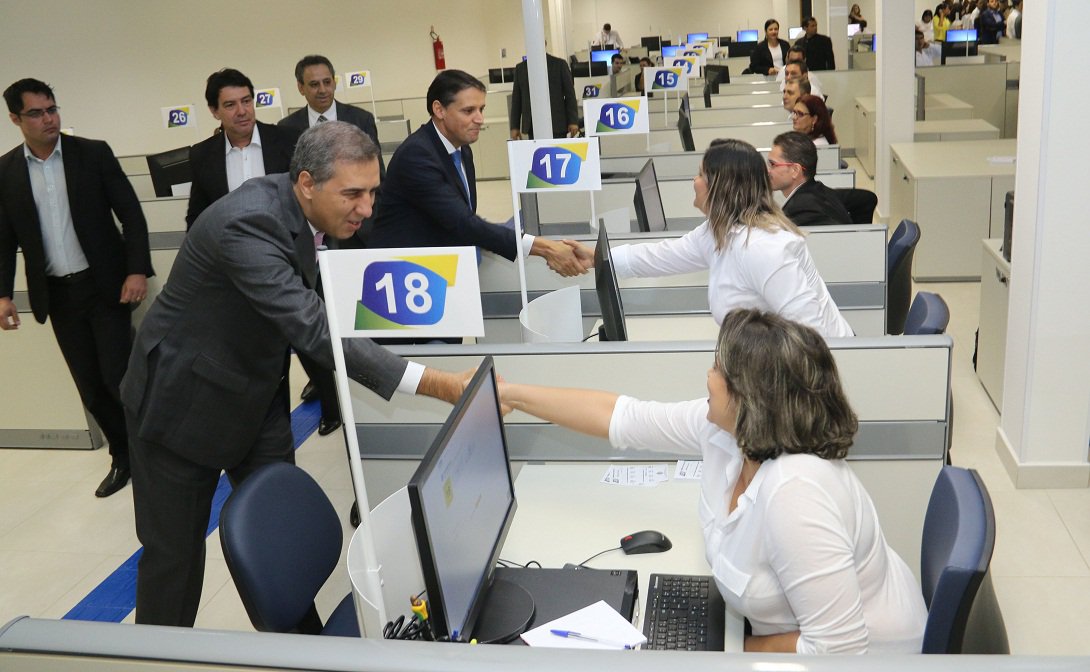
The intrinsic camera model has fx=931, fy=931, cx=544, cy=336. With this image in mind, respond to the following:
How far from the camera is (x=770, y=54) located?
12.6 metres

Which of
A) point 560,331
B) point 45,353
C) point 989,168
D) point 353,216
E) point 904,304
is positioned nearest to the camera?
point 353,216

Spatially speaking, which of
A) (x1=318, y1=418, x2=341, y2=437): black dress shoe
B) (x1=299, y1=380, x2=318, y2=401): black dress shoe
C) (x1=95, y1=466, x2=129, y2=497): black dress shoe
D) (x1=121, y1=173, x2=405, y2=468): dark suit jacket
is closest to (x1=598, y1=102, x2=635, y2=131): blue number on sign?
(x1=299, y1=380, x2=318, y2=401): black dress shoe

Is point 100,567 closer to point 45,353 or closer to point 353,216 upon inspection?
point 45,353

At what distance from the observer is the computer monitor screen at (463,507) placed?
139 centimetres

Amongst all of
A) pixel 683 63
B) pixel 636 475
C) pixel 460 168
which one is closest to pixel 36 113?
pixel 460 168

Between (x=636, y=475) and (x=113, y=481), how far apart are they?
2.59m

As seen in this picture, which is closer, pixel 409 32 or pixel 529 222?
pixel 529 222

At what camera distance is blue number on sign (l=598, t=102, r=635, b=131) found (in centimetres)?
531

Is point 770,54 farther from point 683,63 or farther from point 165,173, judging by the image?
point 165,173

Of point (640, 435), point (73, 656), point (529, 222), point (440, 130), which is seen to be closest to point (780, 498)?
point (640, 435)

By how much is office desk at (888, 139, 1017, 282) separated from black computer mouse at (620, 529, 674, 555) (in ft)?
14.2

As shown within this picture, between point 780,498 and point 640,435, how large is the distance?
1.99ft

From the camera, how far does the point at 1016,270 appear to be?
3387 millimetres

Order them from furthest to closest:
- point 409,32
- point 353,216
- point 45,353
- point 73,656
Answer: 1. point 409,32
2. point 45,353
3. point 353,216
4. point 73,656
